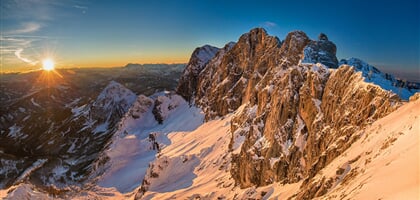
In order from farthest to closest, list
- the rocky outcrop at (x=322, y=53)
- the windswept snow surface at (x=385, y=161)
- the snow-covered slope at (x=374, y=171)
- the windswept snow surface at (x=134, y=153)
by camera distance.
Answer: the windswept snow surface at (x=134, y=153) < the rocky outcrop at (x=322, y=53) < the snow-covered slope at (x=374, y=171) < the windswept snow surface at (x=385, y=161)

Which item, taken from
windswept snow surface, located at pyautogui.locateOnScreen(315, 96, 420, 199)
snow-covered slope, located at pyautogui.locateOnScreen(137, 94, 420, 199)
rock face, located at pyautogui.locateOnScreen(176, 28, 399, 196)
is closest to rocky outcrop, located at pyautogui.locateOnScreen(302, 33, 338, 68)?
rock face, located at pyautogui.locateOnScreen(176, 28, 399, 196)

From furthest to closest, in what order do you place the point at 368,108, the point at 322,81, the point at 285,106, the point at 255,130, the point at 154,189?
the point at 154,189 < the point at 255,130 < the point at 285,106 < the point at 322,81 < the point at 368,108

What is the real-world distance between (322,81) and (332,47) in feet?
100

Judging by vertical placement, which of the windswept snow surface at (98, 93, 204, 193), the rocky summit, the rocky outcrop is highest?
the rocky outcrop

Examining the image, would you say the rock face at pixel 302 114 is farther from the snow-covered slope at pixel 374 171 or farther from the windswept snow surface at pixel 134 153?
the windswept snow surface at pixel 134 153

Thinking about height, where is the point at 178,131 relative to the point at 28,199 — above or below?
above

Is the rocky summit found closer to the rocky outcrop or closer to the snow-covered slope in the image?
the snow-covered slope

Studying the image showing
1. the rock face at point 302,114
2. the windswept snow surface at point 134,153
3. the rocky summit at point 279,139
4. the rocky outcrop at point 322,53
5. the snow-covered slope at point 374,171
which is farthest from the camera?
the windswept snow surface at point 134,153

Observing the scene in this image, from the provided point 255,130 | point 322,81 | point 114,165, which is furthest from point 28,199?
point 322,81

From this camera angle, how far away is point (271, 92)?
89.9m

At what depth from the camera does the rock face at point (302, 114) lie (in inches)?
1901

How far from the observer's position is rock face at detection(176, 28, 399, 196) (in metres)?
48.3

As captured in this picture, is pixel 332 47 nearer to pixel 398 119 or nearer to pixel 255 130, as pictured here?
pixel 255 130

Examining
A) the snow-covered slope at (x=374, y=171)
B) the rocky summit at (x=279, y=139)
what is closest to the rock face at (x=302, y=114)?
the rocky summit at (x=279, y=139)
